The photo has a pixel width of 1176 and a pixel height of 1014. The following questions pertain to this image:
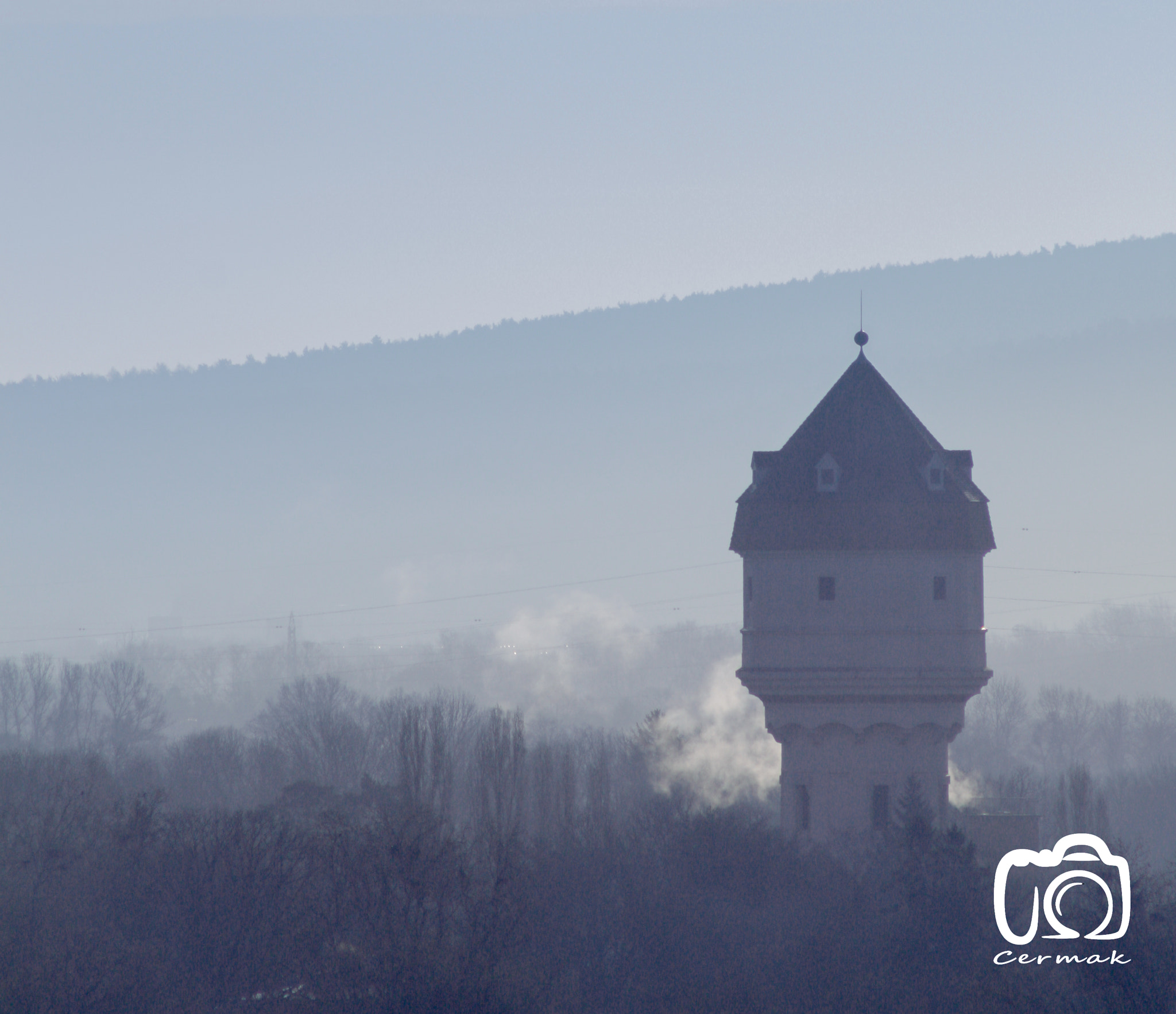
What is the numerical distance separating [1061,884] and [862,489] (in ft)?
27.9

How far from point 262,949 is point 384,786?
74.6 ft

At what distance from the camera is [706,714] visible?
85062 millimetres

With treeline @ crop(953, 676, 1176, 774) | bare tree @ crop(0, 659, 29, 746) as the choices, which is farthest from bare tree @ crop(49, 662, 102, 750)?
treeline @ crop(953, 676, 1176, 774)

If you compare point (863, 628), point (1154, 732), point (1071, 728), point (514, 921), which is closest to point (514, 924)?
point (514, 921)

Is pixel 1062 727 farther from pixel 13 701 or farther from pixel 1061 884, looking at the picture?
pixel 1061 884

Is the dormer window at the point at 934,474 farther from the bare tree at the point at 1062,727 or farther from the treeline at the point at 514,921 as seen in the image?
the bare tree at the point at 1062,727

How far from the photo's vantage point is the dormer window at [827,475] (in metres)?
37.5

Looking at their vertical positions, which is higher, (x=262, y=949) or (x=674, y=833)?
(x=674, y=833)

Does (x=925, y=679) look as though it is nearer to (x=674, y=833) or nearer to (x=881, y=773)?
(x=881, y=773)

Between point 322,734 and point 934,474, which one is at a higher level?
point 322,734

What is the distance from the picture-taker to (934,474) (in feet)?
123

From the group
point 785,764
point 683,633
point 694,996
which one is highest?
point 683,633

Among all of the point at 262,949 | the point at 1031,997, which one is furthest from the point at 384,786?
the point at 1031,997

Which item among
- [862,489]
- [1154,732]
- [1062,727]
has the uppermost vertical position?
[1062,727]
